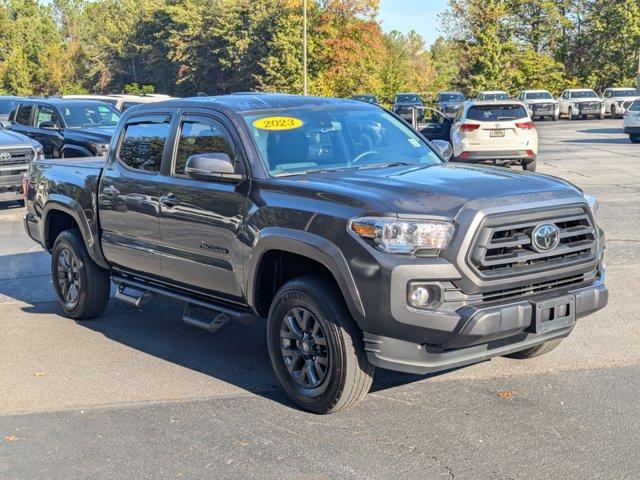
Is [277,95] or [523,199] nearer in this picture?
[523,199]

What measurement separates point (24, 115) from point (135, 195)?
42.1 ft

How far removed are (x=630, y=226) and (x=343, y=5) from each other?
42.6 m

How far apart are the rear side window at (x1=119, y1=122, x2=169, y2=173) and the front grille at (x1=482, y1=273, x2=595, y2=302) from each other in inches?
115

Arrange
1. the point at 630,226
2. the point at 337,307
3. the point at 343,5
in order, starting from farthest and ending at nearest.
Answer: the point at 343,5, the point at 630,226, the point at 337,307

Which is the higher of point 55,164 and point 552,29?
point 552,29

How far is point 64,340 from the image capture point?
7.06 metres

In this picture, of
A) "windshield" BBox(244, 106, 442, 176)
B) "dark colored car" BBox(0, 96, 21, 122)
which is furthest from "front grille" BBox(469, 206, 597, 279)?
"dark colored car" BBox(0, 96, 21, 122)

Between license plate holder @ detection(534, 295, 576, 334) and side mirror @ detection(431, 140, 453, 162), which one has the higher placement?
side mirror @ detection(431, 140, 453, 162)

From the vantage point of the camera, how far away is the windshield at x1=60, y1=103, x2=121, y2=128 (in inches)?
675

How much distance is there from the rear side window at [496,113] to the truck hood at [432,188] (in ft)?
45.1

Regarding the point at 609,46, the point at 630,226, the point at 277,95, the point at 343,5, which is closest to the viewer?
the point at 277,95

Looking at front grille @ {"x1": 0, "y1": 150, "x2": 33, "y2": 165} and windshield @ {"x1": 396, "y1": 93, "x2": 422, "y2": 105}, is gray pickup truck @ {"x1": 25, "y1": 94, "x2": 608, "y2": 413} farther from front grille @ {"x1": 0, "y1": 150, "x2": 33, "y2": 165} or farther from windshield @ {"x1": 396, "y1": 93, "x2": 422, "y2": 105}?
windshield @ {"x1": 396, "y1": 93, "x2": 422, "y2": 105}

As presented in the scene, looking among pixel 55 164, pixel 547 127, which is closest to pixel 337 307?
pixel 55 164

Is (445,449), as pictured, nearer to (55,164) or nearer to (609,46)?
(55,164)
